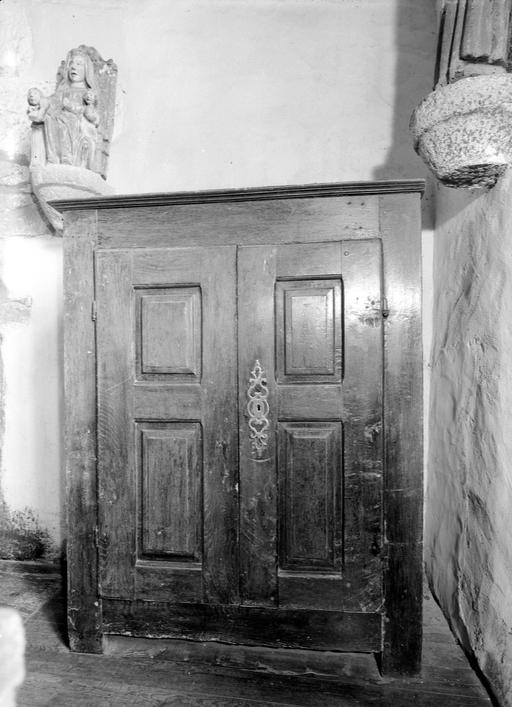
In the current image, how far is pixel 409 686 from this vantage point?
4.74ft

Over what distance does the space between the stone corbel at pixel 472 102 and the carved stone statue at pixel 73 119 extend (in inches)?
57.3

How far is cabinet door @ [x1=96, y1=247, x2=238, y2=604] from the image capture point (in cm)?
152

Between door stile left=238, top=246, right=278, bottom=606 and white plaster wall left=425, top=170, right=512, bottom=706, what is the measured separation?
0.69 metres

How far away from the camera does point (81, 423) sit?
1595 millimetres

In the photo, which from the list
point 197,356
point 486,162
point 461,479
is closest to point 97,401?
point 197,356

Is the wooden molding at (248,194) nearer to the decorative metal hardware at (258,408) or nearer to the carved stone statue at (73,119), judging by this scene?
the decorative metal hardware at (258,408)

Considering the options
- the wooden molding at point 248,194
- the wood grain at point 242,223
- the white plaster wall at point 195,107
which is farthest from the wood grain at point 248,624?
the wooden molding at point 248,194

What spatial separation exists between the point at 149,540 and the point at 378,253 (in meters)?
1.20

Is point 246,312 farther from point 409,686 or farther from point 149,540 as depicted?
point 409,686

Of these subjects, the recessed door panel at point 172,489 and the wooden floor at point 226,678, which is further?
the recessed door panel at point 172,489

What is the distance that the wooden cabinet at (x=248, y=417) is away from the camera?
146 centimetres

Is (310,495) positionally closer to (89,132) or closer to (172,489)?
(172,489)

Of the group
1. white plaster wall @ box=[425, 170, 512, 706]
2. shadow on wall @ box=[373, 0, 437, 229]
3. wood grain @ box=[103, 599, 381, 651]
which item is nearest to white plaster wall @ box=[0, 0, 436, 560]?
shadow on wall @ box=[373, 0, 437, 229]

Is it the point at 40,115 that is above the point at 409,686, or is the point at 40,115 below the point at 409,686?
above
